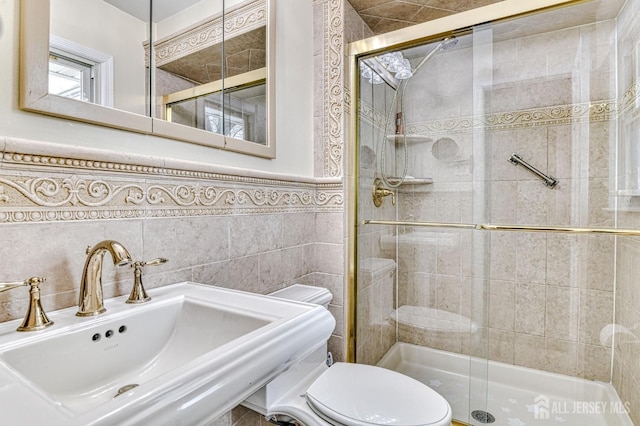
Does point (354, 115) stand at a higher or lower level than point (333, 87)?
lower

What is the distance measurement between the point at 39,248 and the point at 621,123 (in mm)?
2201

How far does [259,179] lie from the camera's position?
1.25 meters

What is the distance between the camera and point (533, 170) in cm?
175

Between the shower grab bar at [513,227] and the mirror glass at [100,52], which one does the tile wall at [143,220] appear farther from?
the shower grab bar at [513,227]

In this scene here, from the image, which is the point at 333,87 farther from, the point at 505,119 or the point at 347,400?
the point at 347,400

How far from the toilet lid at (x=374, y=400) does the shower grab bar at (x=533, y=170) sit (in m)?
1.32

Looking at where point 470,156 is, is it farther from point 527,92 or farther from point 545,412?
point 545,412

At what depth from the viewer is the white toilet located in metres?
0.93

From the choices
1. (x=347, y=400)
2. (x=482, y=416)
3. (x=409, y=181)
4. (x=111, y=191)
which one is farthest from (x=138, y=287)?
(x=482, y=416)

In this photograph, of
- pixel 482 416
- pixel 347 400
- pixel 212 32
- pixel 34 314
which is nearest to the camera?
pixel 34 314

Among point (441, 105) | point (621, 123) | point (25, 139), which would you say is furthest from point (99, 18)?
point (621, 123)

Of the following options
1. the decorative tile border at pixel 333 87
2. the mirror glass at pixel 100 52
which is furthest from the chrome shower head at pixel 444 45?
the mirror glass at pixel 100 52

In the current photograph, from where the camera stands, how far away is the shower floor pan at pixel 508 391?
59.2 inches

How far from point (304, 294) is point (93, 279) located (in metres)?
0.82
